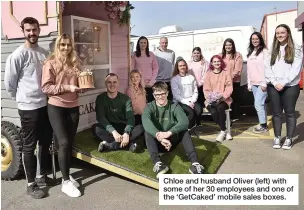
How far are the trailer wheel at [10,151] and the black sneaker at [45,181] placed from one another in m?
0.35

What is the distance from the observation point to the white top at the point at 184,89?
5.98 metres

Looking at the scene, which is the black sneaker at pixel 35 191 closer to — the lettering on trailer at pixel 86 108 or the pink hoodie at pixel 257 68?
the lettering on trailer at pixel 86 108

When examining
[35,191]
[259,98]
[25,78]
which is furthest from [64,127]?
[259,98]

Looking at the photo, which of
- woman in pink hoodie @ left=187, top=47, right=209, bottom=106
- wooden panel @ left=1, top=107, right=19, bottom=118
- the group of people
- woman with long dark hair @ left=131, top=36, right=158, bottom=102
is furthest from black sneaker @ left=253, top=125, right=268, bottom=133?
wooden panel @ left=1, top=107, right=19, bottom=118

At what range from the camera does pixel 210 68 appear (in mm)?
6195

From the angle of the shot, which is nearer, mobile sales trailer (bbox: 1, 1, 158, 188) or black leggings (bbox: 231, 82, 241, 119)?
mobile sales trailer (bbox: 1, 1, 158, 188)

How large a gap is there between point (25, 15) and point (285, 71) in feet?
13.0

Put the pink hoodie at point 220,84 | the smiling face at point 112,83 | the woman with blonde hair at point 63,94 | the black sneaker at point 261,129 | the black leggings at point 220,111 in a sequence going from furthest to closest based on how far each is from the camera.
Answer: the black sneaker at point 261,129, the pink hoodie at point 220,84, the black leggings at point 220,111, the smiling face at point 112,83, the woman with blonde hair at point 63,94

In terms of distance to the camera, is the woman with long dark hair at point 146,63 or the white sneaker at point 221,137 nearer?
the white sneaker at point 221,137

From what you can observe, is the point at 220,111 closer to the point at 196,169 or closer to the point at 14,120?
the point at 196,169

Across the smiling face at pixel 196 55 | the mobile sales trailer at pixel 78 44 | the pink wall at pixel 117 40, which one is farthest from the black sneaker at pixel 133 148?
the smiling face at pixel 196 55

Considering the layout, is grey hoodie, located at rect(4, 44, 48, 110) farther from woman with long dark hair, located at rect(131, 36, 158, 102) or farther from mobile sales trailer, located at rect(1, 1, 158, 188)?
woman with long dark hair, located at rect(131, 36, 158, 102)

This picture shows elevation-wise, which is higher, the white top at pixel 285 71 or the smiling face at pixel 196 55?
the smiling face at pixel 196 55

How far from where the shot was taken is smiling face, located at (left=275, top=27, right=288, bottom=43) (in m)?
5.11
